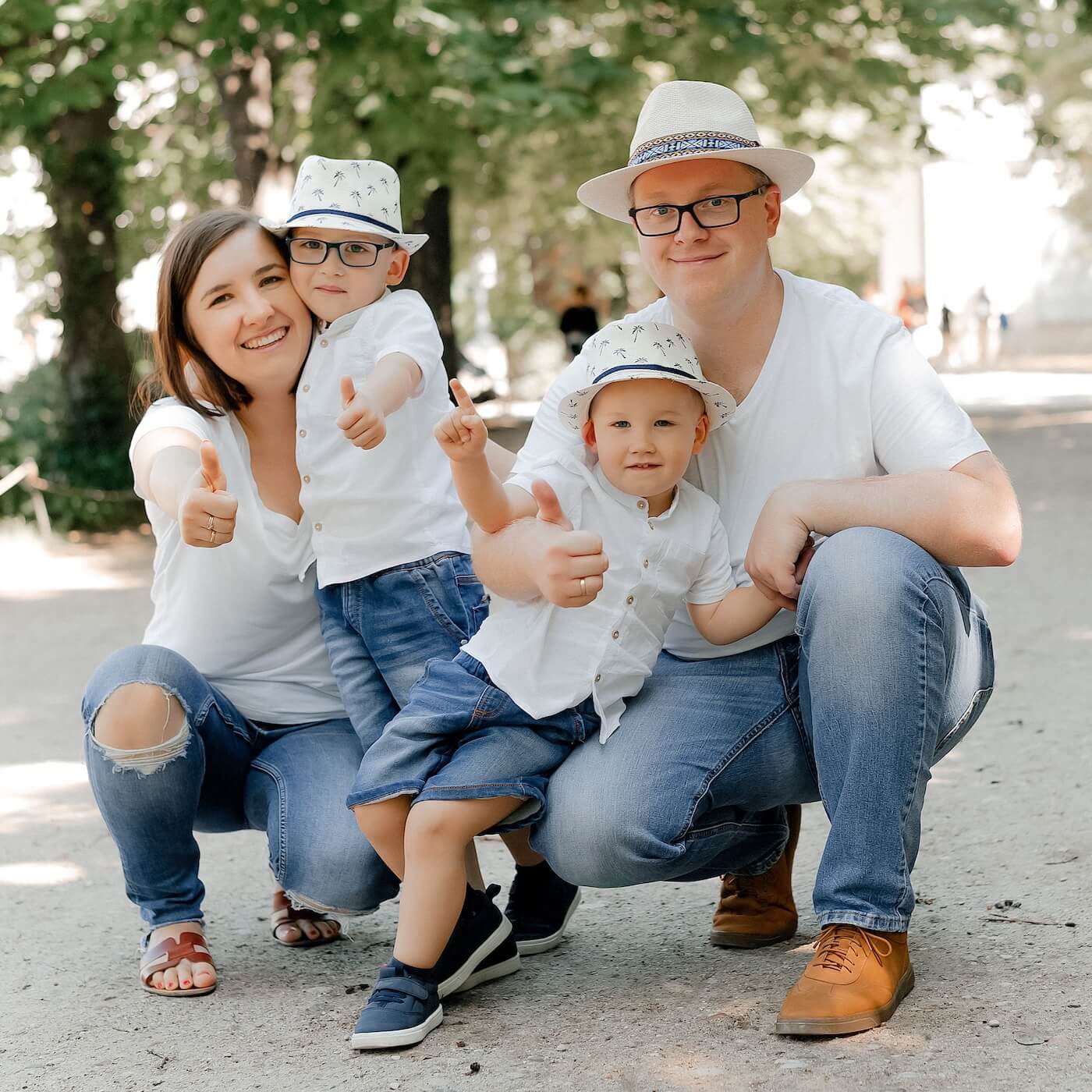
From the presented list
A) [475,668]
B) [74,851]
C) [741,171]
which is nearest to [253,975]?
[475,668]

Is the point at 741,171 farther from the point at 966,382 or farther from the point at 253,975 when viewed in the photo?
the point at 966,382

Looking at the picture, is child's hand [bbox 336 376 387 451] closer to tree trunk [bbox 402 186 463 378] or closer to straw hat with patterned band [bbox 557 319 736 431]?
straw hat with patterned band [bbox 557 319 736 431]

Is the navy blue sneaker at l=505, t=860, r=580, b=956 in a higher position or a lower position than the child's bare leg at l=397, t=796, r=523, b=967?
lower

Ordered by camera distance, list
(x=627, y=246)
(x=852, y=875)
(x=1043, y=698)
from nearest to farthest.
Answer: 1. (x=852, y=875)
2. (x=1043, y=698)
3. (x=627, y=246)

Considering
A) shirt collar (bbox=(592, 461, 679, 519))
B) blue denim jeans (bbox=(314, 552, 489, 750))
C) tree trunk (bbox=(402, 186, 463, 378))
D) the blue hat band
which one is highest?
tree trunk (bbox=(402, 186, 463, 378))

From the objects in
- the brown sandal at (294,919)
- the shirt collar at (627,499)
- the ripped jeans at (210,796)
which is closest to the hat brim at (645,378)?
the shirt collar at (627,499)

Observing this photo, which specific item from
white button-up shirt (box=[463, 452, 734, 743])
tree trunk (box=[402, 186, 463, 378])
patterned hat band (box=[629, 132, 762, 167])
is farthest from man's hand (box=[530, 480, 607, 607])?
tree trunk (box=[402, 186, 463, 378])

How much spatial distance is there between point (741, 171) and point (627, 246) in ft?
68.7

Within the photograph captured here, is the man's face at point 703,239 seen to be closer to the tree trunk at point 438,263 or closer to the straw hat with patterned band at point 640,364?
the straw hat with patterned band at point 640,364

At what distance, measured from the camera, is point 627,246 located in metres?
23.7

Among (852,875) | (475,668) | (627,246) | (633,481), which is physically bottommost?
(852,875)

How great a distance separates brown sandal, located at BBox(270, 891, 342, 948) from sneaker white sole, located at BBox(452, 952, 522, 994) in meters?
0.55

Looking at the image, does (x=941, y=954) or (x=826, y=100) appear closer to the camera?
(x=941, y=954)

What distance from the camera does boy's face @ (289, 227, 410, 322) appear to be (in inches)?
133
